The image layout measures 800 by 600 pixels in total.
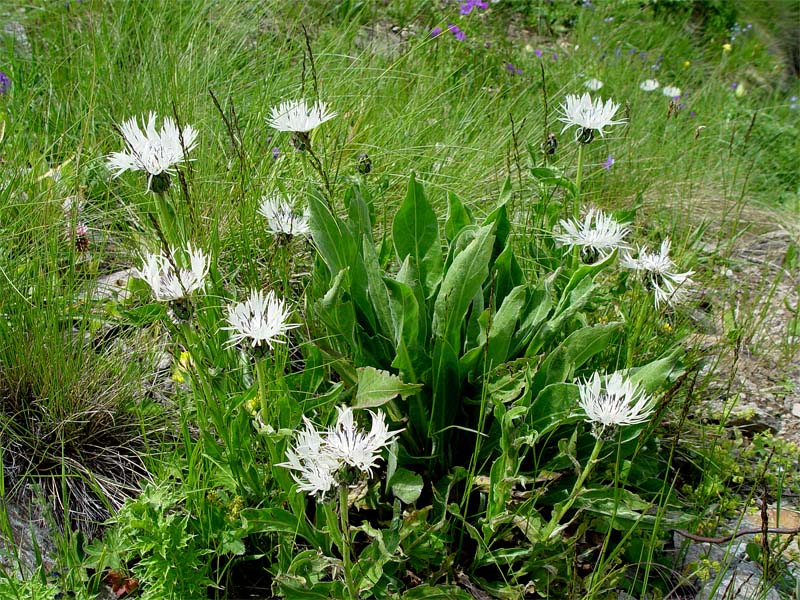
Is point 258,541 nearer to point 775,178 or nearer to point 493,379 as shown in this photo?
point 493,379

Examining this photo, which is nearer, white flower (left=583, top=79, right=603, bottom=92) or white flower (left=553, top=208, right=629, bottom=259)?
white flower (left=553, top=208, right=629, bottom=259)

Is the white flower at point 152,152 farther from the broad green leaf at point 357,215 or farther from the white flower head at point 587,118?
the white flower head at point 587,118

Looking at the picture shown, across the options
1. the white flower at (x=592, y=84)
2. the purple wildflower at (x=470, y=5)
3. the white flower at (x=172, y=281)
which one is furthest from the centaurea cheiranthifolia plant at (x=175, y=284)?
the purple wildflower at (x=470, y=5)

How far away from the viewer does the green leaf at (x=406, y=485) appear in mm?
1497

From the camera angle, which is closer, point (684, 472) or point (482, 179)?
point (684, 472)

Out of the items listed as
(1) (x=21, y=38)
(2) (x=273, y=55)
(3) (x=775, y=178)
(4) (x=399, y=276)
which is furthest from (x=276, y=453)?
(3) (x=775, y=178)

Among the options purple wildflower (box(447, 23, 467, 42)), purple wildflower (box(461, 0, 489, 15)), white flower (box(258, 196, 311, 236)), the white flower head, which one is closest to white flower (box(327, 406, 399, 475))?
white flower (box(258, 196, 311, 236))

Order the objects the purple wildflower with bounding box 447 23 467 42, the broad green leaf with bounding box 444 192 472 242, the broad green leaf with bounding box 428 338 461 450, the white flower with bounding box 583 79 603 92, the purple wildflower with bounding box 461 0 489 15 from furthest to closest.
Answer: the purple wildflower with bounding box 461 0 489 15, the purple wildflower with bounding box 447 23 467 42, the white flower with bounding box 583 79 603 92, the broad green leaf with bounding box 444 192 472 242, the broad green leaf with bounding box 428 338 461 450

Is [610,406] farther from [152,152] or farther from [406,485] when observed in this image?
[152,152]

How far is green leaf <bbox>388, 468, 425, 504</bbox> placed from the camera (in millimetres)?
1497

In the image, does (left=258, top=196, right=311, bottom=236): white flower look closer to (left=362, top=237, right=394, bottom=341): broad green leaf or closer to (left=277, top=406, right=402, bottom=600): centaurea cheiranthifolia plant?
(left=362, top=237, right=394, bottom=341): broad green leaf

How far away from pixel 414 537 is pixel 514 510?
216 mm

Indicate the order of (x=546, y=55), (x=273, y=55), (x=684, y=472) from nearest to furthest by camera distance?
1. (x=684, y=472)
2. (x=273, y=55)
3. (x=546, y=55)

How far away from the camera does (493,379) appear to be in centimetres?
167
